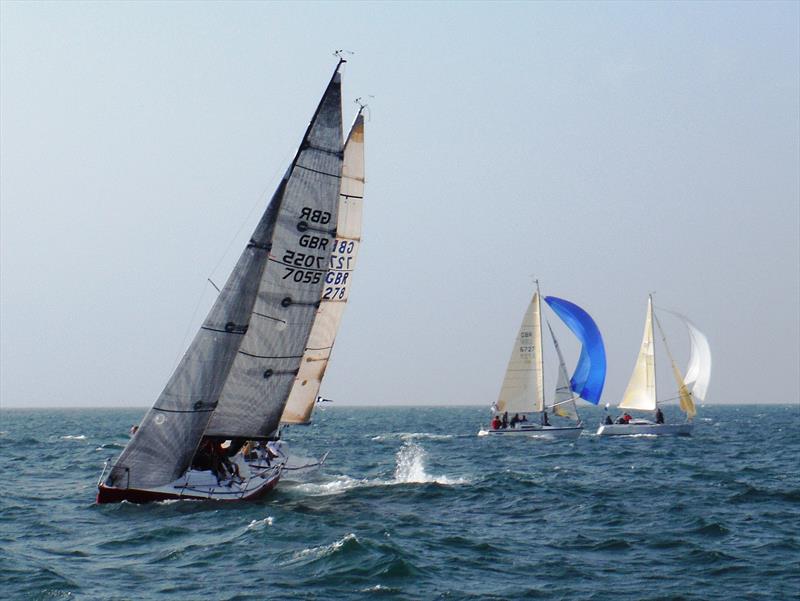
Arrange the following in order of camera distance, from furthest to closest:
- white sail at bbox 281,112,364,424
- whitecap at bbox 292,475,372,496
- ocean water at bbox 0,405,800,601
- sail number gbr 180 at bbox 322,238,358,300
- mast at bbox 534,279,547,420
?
1. mast at bbox 534,279,547,420
2. sail number gbr 180 at bbox 322,238,358,300
3. white sail at bbox 281,112,364,424
4. whitecap at bbox 292,475,372,496
5. ocean water at bbox 0,405,800,601

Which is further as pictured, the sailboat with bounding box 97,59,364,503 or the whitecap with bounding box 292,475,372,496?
the whitecap with bounding box 292,475,372,496

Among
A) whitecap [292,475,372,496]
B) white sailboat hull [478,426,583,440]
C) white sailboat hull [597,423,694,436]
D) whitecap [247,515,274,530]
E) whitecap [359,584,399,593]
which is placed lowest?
whitecap [359,584,399,593]

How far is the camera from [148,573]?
17672 millimetres

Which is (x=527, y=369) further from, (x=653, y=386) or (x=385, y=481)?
(x=385, y=481)

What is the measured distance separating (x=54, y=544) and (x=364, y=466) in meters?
20.6

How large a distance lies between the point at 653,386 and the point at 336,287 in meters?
41.8

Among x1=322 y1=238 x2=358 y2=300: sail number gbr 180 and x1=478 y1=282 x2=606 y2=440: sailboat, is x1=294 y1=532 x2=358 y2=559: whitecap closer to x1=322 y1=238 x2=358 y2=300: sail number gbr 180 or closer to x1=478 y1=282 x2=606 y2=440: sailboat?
x1=322 y1=238 x2=358 y2=300: sail number gbr 180

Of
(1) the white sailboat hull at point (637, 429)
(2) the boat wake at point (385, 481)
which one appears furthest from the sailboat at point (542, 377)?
(2) the boat wake at point (385, 481)

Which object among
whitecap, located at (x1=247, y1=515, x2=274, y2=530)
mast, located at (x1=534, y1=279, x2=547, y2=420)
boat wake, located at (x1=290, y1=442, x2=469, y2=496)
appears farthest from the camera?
mast, located at (x1=534, y1=279, x2=547, y2=420)

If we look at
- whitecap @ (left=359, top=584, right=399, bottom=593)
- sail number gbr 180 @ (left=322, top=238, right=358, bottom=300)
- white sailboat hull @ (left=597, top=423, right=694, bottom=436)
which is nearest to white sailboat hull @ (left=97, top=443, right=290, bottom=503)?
sail number gbr 180 @ (left=322, top=238, right=358, bottom=300)

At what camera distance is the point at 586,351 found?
63250 mm

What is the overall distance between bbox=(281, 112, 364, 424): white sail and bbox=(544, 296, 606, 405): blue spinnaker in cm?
3253

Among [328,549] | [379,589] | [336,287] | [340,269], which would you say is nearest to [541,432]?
[336,287]

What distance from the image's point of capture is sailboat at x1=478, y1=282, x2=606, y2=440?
199ft
